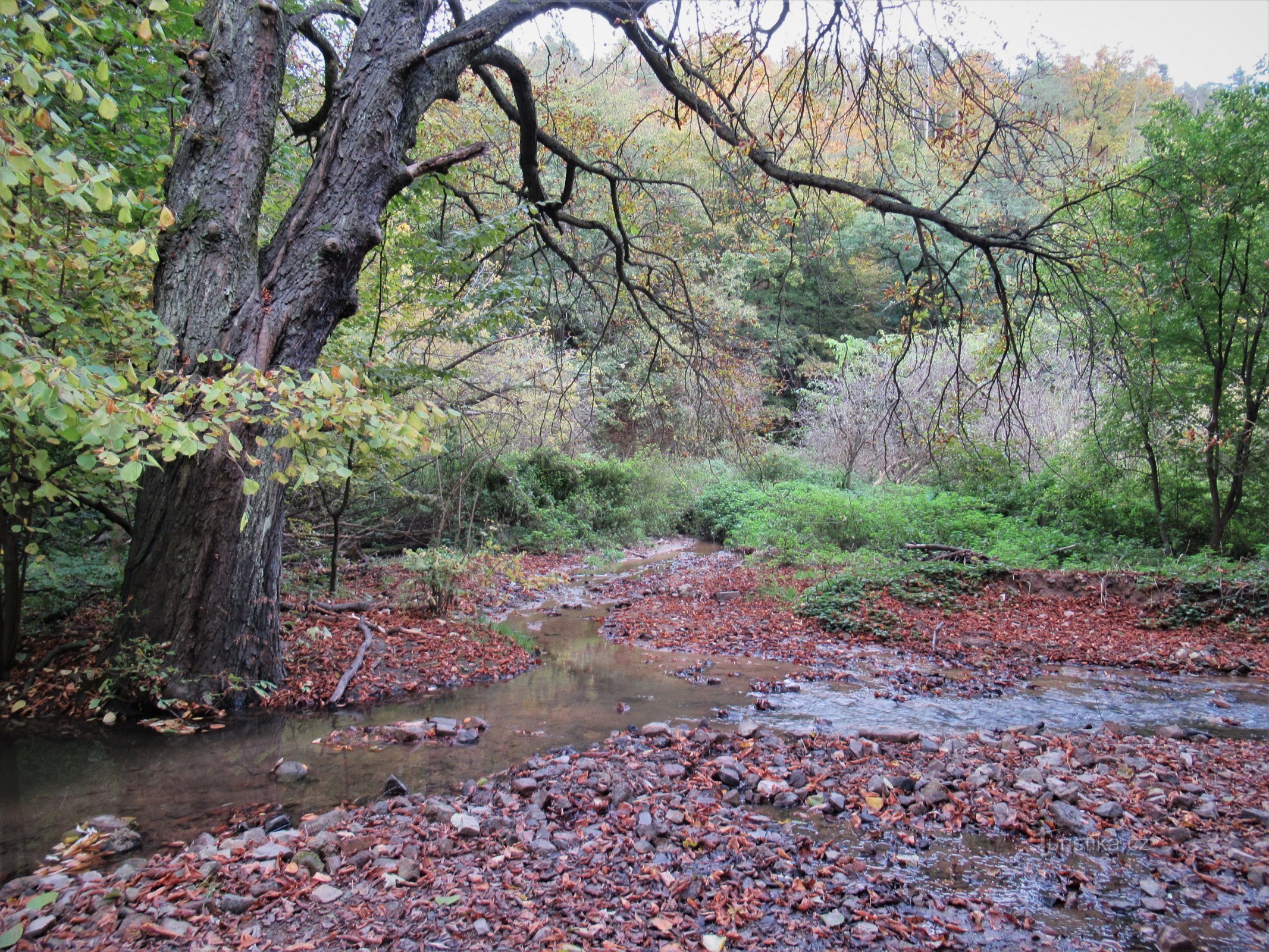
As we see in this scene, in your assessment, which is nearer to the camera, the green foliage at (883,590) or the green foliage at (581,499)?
the green foliage at (883,590)

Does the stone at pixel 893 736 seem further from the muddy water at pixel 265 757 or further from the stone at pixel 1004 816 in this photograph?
the muddy water at pixel 265 757

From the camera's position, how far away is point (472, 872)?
8.98 feet

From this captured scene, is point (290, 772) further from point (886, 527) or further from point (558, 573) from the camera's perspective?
point (886, 527)

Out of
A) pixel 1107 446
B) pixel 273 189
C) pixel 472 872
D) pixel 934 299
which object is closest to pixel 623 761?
pixel 472 872

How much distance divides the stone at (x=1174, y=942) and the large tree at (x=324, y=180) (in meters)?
3.34

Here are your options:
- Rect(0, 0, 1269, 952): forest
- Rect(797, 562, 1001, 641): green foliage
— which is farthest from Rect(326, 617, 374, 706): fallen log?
A: Rect(797, 562, 1001, 641): green foliage

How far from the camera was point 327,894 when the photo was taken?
8.41ft

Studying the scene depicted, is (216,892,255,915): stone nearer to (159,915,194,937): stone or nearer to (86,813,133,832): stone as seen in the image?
(159,915,194,937): stone

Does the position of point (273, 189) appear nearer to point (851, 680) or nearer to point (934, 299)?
point (934, 299)

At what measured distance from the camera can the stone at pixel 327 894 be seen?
8.30 feet

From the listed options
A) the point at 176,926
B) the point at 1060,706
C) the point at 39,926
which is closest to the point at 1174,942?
the point at 176,926

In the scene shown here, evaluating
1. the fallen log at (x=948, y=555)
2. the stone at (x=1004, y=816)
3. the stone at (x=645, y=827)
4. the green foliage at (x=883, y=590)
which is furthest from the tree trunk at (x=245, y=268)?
the fallen log at (x=948, y=555)

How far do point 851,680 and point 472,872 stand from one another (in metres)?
4.56

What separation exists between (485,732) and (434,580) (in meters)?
3.40
